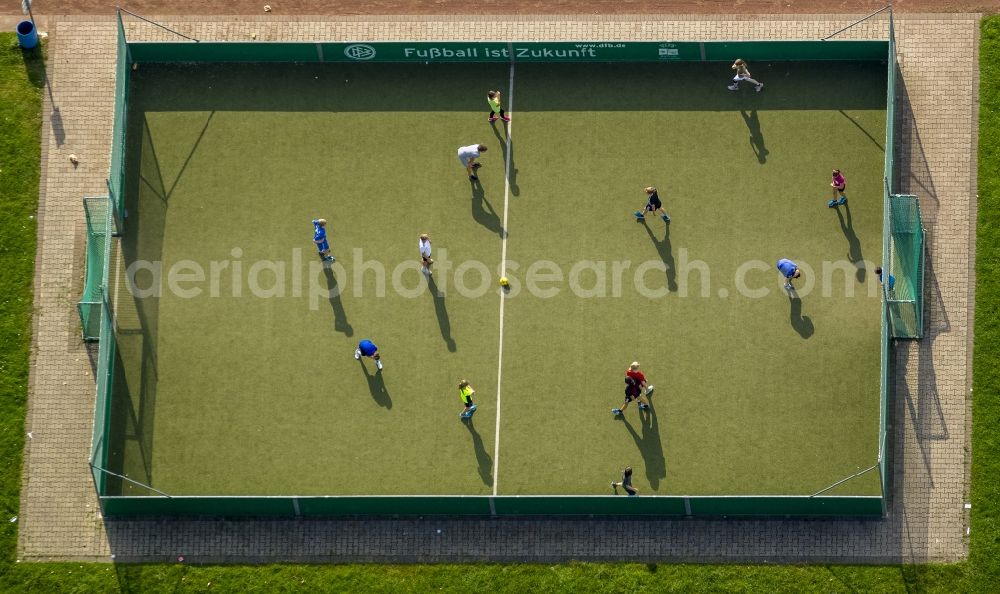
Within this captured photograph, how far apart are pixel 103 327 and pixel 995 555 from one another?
24.1 metres

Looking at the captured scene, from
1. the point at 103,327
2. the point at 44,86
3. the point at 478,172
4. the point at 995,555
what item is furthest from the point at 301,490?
the point at 995,555

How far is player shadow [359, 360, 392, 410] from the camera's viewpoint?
42219 millimetres

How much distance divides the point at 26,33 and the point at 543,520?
19.9 m

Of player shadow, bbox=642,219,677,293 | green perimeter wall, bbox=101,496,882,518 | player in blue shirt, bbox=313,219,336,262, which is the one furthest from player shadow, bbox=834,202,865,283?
player in blue shirt, bbox=313,219,336,262

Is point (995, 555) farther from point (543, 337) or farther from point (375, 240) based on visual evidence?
point (375, 240)

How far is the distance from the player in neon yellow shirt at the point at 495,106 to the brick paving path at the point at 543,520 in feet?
7.51

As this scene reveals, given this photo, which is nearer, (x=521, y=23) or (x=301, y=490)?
(x=301, y=490)

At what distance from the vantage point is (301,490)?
41719 millimetres

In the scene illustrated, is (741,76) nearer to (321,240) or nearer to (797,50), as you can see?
(797,50)

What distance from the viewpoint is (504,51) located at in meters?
44.2

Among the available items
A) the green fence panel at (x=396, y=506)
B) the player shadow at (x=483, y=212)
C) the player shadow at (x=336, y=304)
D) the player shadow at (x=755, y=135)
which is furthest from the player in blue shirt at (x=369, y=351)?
the player shadow at (x=755, y=135)

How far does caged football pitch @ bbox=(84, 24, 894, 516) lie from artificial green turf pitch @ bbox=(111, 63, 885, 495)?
7 cm

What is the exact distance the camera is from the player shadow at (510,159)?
43625mm

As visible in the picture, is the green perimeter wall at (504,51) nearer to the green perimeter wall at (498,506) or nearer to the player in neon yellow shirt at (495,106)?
the player in neon yellow shirt at (495,106)
